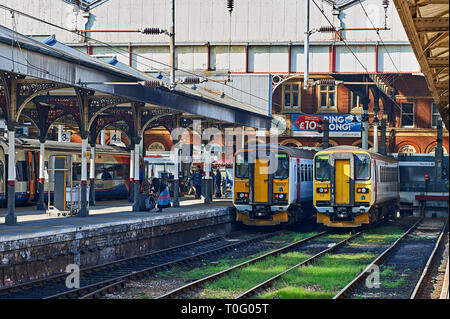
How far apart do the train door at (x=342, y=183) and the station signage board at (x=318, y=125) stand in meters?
23.5

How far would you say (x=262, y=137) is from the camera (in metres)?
47.9

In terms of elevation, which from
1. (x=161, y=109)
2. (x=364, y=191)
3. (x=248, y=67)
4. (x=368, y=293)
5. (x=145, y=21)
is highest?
(x=145, y=21)

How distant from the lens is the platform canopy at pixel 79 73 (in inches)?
651

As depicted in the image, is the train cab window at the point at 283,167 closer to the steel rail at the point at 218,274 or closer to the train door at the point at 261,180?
the train door at the point at 261,180

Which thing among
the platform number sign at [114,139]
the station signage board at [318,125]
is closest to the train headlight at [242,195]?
the platform number sign at [114,139]

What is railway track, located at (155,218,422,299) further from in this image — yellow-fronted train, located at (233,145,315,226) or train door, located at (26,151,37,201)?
train door, located at (26,151,37,201)

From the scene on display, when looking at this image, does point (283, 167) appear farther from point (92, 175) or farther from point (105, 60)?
point (105, 60)

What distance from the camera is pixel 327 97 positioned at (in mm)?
50781

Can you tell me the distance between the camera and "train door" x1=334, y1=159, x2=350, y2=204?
25.6 meters

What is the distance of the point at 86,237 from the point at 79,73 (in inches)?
192

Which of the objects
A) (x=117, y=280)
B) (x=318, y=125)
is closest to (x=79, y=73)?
(x=117, y=280)
